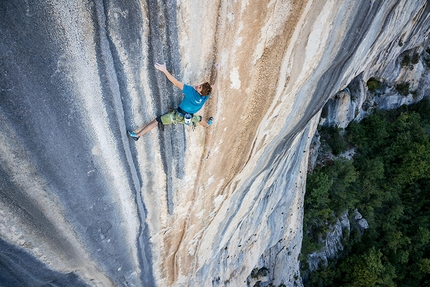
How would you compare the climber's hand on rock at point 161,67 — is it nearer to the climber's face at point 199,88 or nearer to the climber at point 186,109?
the climber at point 186,109

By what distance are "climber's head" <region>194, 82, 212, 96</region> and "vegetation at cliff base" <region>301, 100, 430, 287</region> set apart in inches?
313

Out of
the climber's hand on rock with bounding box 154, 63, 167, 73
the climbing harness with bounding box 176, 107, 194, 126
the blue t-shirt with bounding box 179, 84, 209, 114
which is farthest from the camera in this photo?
the climbing harness with bounding box 176, 107, 194, 126

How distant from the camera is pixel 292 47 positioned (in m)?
2.97

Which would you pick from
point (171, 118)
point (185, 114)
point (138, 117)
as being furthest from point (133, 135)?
point (185, 114)

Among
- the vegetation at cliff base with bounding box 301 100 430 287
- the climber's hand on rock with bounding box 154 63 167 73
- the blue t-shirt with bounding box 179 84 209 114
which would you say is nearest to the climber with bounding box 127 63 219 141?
the blue t-shirt with bounding box 179 84 209 114

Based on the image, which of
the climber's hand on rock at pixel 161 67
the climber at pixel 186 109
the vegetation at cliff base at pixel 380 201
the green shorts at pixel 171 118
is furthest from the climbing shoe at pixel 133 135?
the vegetation at cliff base at pixel 380 201

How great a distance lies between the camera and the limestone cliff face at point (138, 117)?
78.8 inches

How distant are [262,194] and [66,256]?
11.4 feet

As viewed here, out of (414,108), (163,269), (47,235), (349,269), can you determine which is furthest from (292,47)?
(414,108)

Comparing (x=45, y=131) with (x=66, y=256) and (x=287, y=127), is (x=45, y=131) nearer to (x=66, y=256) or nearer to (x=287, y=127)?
(x=66, y=256)

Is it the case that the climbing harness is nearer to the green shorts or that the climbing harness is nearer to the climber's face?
the green shorts

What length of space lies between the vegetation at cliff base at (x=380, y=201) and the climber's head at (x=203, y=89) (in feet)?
26.1

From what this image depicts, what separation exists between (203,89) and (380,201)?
38.1 ft

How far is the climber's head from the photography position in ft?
8.34
